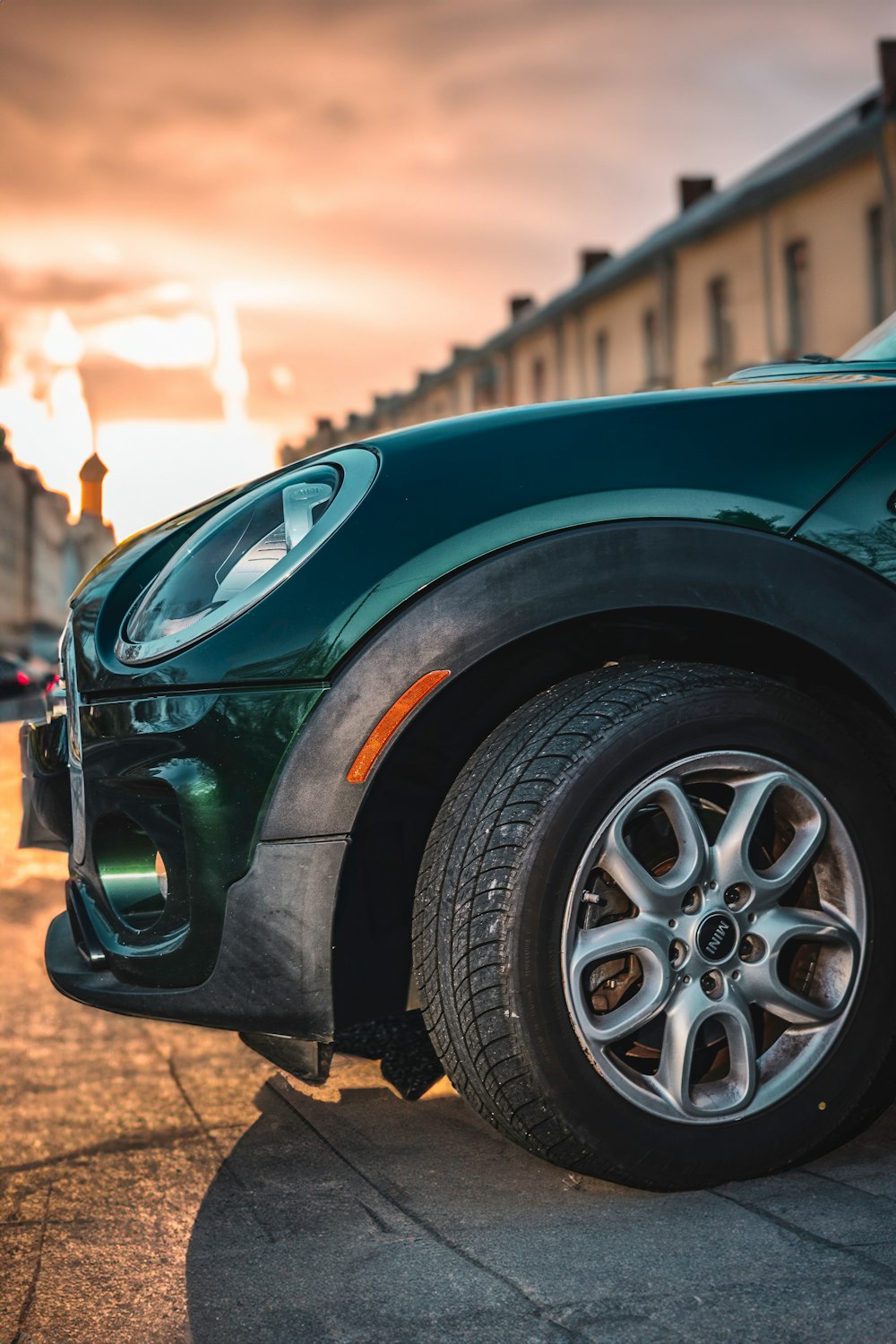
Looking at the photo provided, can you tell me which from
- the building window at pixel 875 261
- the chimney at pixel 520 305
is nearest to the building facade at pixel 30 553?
the chimney at pixel 520 305

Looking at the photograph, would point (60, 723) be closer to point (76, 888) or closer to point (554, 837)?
point (76, 888)

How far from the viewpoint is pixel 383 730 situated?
2137 mm

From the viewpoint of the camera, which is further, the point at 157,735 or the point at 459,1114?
the point at 459,1114

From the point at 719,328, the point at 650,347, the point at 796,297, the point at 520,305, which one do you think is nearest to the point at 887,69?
the point at 796,297

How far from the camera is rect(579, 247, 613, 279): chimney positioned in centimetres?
3913

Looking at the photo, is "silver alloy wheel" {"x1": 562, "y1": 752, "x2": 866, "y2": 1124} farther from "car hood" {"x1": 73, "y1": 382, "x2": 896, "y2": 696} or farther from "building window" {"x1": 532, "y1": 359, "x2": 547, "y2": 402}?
"building window" {"x1": 532, "y1": 359, "x2": 547, "y2": 402}

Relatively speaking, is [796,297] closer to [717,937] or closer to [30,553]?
[717,937]

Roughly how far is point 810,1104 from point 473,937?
62 centimetres

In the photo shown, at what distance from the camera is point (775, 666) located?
7.98ft

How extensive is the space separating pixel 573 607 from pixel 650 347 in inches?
1266

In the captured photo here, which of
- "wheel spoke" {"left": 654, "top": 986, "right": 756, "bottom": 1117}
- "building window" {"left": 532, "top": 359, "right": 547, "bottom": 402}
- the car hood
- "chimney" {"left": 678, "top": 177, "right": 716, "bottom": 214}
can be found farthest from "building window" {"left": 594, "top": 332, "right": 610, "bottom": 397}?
"wheel spoke" {"left": 654, "top": 986, "right": 756, "bottom": 1117}

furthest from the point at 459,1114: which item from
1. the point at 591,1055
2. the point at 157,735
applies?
the point at 157,735

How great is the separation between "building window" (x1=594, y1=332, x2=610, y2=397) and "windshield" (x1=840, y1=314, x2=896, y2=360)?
106 ft

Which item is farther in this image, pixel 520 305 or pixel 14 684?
pixel 520 305
